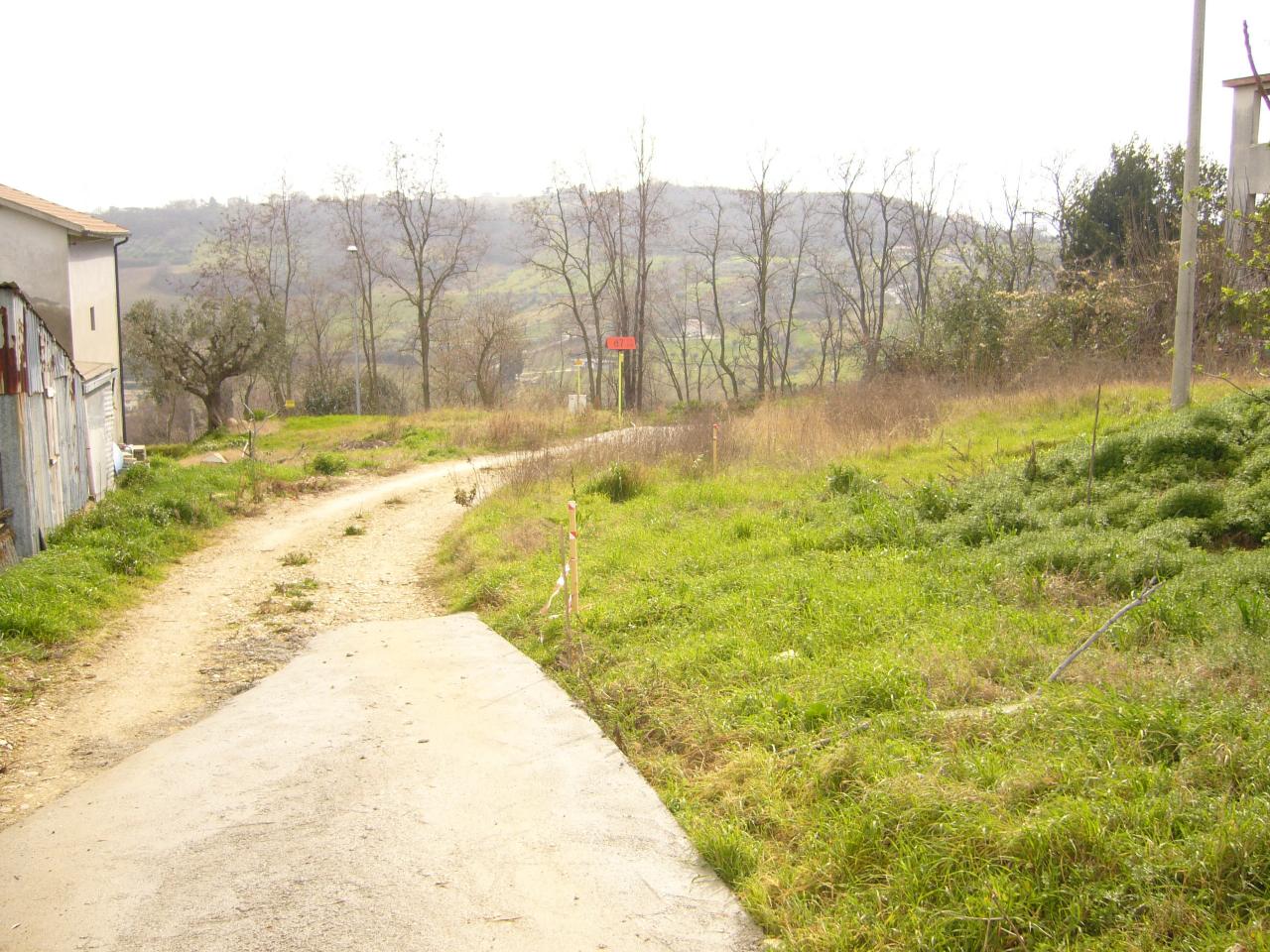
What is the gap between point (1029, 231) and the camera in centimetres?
3488

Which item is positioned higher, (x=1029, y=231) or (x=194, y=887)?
(x=1029, y=231)

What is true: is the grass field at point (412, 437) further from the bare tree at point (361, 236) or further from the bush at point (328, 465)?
the bare tree at point (361, 236)

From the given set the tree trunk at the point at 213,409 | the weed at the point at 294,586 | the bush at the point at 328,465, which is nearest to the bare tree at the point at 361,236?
the tree trunk at the point at 213,409

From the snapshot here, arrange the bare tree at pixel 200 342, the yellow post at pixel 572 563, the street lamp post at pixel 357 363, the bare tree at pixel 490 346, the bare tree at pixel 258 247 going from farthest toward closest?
the bare tree at pixel 258 247, the bare tree at pixel 490 346, the street lamp post at pixel 357 363, the bare tree at pixel 200 342, the yellow post at pixel 572 563

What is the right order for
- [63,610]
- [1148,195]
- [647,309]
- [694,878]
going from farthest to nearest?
[647,309], [1148,195], [63,610], [694,878]

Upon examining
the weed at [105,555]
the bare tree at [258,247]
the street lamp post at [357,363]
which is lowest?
the weed at [105,555]

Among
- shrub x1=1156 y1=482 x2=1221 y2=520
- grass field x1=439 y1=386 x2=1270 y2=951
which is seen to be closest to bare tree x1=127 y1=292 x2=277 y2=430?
grass field x1=439 y1=386 x2=1270 y2=951

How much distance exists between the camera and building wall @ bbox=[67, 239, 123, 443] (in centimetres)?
2211

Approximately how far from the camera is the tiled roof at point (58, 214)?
20.3m

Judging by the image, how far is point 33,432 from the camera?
10.6 m

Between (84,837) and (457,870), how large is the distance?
1969 millimetres

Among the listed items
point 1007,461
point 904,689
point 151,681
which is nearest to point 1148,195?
point 1007,461

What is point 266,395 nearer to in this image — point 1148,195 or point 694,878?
point 1148,195

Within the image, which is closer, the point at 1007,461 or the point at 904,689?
the point at 904,689
